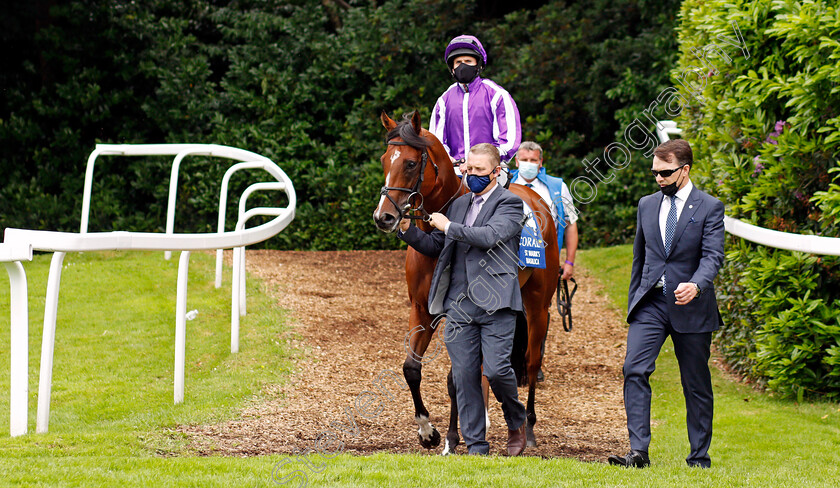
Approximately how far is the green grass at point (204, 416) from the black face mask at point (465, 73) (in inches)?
96.1

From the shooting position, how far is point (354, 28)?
14914 millimetres

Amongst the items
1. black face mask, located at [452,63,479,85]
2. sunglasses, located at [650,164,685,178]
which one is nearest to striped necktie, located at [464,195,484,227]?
sunglasses, located at [650,164,685,178]

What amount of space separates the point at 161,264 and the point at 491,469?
7.10 meters

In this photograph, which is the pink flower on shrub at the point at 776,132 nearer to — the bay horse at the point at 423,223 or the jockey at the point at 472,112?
the bay horse at the point at 423,223

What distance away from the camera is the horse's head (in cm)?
455

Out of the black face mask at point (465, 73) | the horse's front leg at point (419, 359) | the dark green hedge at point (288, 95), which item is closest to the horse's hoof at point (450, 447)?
the horse's front leg at point (419, 359)

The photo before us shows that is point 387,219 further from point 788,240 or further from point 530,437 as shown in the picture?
point 788,240

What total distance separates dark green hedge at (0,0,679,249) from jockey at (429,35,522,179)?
8209mm

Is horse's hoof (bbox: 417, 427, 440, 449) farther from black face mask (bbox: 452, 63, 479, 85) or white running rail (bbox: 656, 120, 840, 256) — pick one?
black face mask (bbox: 452, 63, 479, 85)

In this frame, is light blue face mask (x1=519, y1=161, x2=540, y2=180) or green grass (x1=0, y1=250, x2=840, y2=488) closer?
green grass (x1=0, y1=250, x2=840, y2=488)

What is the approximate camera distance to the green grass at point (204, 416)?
4.02m

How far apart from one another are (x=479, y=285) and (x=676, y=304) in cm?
106

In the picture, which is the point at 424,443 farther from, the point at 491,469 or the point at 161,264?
the point at 161,264

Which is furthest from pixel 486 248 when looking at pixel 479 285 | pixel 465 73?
pixel 465 73
